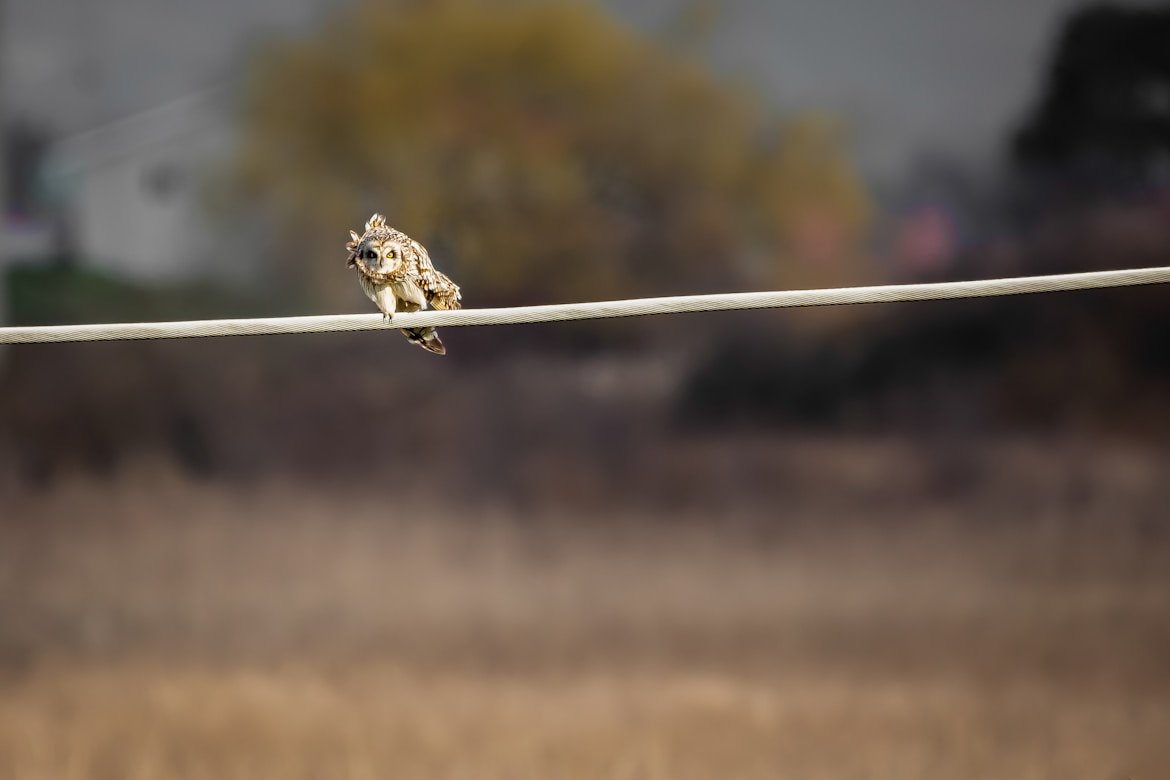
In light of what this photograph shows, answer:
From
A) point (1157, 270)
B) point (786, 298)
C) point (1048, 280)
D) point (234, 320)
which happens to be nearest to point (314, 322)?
point (234, 320)

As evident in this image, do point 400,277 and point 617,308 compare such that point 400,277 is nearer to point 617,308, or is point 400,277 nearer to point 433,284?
A: point 433,284

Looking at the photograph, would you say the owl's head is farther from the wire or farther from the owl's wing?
the wire

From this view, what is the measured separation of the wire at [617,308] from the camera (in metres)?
6.86

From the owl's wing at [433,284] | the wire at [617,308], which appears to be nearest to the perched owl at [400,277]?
the owl's wing at [433,284]

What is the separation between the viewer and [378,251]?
814 cm

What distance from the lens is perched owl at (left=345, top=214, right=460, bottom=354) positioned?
817cm

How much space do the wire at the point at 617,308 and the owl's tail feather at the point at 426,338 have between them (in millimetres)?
971

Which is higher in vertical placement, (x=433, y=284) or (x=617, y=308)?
(x=433, y=284)

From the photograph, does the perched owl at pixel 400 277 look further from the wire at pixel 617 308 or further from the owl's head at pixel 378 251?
the wire at pixel 617 308

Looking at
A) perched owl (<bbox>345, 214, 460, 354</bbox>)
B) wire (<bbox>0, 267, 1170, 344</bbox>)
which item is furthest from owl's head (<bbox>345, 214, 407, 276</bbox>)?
wire (<bbox>0, 267, 1170, 344</bbox>)

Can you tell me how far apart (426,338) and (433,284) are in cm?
38

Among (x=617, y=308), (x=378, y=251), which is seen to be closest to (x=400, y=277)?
(x=378, y=251)

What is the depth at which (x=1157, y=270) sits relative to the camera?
7.27 metres

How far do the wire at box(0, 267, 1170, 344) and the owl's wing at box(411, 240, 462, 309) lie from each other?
1159 millimetres
